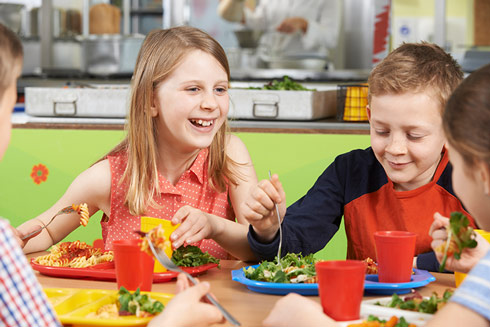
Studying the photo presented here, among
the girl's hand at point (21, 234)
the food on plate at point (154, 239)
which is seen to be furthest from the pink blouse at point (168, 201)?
the food on plate at point (154, 239)

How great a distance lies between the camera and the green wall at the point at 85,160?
2570mm

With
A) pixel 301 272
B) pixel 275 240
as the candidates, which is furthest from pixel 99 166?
pixel 301 272

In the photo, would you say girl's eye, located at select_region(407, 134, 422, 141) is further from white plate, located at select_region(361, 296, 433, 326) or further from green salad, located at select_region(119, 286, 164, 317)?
green salad, located at select_region(119, 286, 164, 317)

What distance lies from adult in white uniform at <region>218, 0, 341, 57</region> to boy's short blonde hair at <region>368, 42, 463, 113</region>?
9.36ft

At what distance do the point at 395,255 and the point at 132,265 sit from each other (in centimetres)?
46

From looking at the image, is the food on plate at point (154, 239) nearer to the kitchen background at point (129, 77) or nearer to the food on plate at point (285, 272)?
the food on plate at point (285, 272)

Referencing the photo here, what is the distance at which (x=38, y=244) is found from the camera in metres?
1.70

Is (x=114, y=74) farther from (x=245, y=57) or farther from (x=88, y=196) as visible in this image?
(x=88, y=196)

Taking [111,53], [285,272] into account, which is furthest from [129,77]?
[285,272]

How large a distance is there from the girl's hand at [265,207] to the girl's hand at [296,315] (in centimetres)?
36

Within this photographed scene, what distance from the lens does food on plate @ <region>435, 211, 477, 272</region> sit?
1.07m

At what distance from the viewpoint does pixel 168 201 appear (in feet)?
5.95

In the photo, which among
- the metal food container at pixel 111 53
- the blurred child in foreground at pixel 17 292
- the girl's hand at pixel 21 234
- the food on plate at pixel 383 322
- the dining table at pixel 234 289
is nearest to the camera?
the blurred child in foreground at pixel 17 292

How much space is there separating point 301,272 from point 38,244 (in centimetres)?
75
